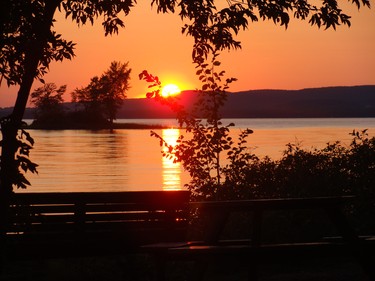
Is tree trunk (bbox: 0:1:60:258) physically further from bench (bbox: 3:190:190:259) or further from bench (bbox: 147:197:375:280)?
bench (bbox: 147:197:375:280)

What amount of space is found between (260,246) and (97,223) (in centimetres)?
334

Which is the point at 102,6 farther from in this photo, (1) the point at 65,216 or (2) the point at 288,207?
(2) the point at 288,207

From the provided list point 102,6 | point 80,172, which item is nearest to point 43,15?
point 102,6

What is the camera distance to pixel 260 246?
10.1 m

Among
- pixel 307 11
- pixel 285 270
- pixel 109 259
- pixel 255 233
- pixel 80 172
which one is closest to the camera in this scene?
pixel 255 233

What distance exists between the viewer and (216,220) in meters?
10.7

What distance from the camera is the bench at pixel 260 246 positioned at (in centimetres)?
998

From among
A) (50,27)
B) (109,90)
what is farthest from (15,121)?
(109,90)

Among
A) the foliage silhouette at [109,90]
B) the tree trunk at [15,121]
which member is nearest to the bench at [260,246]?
the tree trunk at [15,121]

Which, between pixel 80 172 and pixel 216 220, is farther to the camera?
pixel 80 172

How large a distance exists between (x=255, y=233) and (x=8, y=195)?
3150mm

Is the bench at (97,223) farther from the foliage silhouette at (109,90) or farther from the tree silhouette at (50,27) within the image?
the foliage silhouette at (109,90)

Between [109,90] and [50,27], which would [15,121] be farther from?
[109,90]

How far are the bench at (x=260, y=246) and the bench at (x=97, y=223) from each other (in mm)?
2028
